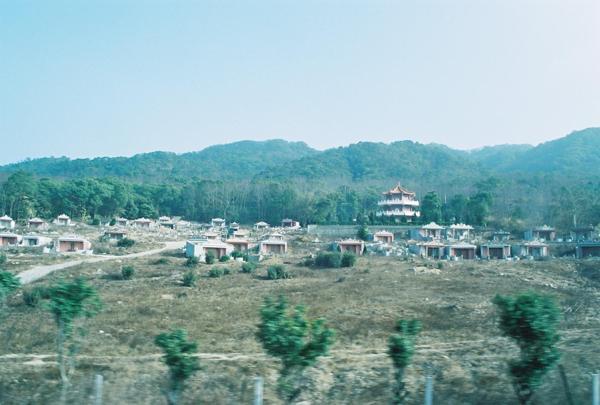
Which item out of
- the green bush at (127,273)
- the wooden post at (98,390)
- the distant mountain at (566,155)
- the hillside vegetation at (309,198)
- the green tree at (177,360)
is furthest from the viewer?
the distant mountain at (566,155)

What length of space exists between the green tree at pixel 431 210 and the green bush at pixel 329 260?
23.2m

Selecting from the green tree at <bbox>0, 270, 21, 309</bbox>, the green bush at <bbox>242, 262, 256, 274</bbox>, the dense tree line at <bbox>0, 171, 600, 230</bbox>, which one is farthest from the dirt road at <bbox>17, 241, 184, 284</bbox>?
the dense tree line at <bbox>0, 171, 600, 230</bbox>

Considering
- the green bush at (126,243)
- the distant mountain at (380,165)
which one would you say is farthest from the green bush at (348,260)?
the distant mountain at (380,165)

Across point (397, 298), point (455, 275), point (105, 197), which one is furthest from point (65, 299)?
point (105, 197)

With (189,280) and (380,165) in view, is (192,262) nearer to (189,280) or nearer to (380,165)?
(189,280)

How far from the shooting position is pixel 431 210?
182ft

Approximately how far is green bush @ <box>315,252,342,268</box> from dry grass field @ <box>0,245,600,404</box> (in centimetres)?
149

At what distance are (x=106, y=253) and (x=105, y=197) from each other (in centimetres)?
2670

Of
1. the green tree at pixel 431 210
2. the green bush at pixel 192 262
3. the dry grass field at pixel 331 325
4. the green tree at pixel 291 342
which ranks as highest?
the green tree at pixel 431 210

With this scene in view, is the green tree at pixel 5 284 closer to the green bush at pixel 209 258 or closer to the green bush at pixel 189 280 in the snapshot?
the green bush at pixel 189 280

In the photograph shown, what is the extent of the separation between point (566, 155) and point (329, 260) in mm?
113560

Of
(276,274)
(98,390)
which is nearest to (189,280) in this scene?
(276,274)

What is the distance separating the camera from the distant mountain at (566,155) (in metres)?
119

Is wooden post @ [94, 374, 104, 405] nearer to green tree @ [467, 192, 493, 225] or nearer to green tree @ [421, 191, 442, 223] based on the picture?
green tree @ [421, 191, 442, 223]
